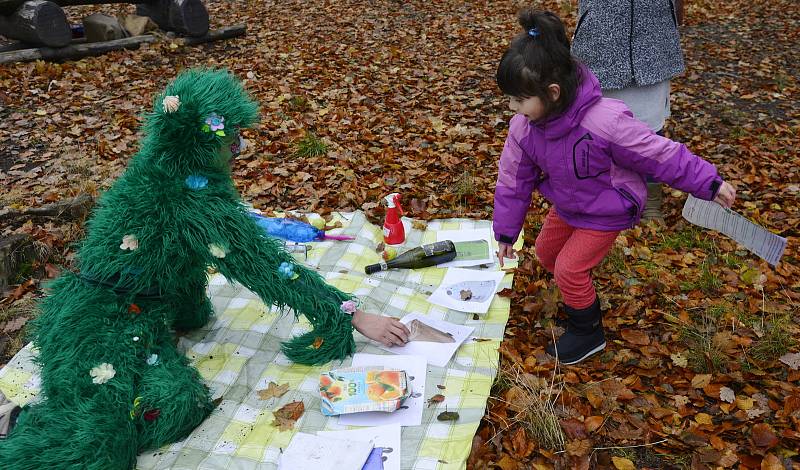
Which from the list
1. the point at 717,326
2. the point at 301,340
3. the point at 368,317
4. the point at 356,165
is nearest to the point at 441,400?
the point at 368,317

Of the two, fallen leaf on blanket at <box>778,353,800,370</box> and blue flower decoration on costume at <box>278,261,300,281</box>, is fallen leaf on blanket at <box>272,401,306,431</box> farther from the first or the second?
fallen leaf on blanket at <box>778,353,800,370</box>

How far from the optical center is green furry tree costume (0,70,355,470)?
2.62 m

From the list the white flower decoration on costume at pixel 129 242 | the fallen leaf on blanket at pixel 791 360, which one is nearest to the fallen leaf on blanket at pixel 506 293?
the fallen leaf on blanket at pixel 791 360

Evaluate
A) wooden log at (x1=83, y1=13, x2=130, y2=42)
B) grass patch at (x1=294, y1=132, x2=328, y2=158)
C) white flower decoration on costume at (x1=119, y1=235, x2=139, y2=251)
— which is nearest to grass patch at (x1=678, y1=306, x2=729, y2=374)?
white flower decoration on costume at (x1=119, y1=235, x2=139, y2=251)

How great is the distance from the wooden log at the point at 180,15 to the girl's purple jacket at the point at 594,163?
7044 millimetres

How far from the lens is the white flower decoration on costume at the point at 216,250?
280 centimetres

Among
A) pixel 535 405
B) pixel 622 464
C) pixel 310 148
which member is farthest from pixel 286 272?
pixel 310 148

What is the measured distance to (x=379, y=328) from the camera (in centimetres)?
324

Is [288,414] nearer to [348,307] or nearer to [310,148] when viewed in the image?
[348,307]

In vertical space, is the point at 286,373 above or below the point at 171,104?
below

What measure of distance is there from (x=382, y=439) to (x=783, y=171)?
4.31 m

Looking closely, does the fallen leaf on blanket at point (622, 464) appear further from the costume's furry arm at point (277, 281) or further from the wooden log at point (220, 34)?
the wooden log at point (220, 34)

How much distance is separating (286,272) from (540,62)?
1526 mm

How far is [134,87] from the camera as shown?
7.45 metres
